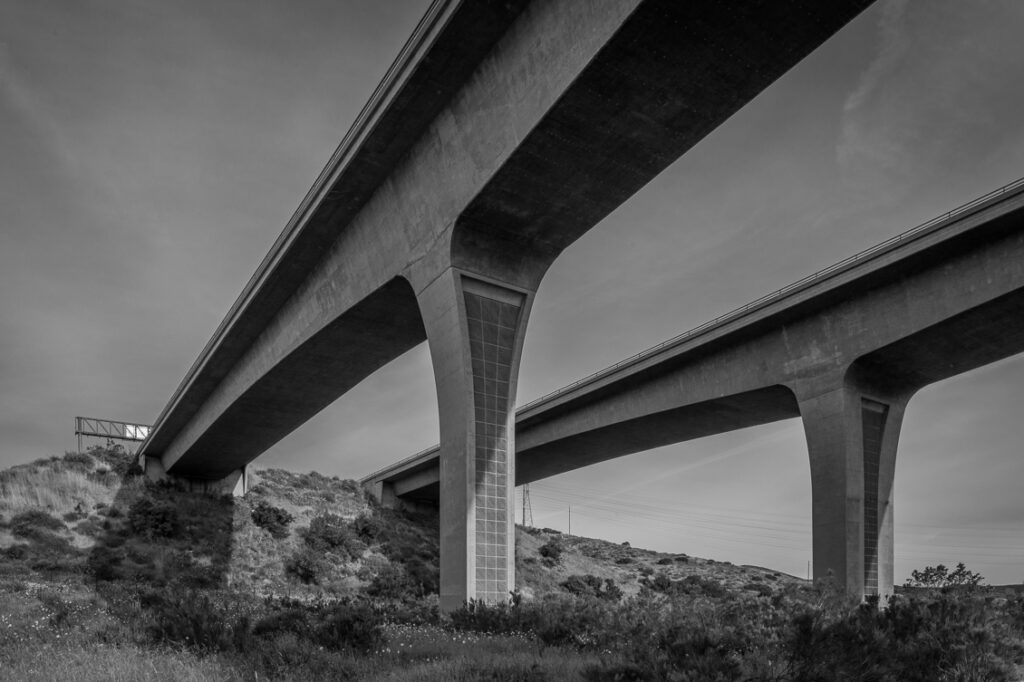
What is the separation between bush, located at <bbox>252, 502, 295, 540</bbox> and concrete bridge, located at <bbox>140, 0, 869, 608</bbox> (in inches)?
967

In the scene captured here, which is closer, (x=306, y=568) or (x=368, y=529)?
(x=306, y=568)

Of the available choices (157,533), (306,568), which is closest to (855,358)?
(306,568)

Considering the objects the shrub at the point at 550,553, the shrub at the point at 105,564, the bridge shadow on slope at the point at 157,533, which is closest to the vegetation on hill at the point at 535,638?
the shrub at the point at 105,564

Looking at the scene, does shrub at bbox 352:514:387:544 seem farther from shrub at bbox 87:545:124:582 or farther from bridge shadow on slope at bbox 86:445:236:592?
shrub at bbox 87:545:124:582

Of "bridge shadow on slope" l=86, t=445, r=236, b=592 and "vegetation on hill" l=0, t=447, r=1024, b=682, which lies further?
"bridge shadow on slope" l=86, t=445, r=236, b=592

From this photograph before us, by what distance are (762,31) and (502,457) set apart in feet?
36.1

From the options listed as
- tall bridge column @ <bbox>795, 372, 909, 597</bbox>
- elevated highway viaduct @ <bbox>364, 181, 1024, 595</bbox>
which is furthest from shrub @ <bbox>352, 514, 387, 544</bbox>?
tall bridge column @ <bbox>795, 372, 909, 597</bbox>

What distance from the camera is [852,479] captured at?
2831cm

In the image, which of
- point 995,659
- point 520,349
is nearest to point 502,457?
point 520,349

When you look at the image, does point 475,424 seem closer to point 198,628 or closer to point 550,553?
point 198,628

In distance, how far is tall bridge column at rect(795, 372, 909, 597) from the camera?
2780 cm

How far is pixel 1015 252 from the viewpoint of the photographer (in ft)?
75.9

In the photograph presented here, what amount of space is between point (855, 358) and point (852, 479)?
4600 millimetres

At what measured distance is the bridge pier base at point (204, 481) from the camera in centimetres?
5191
